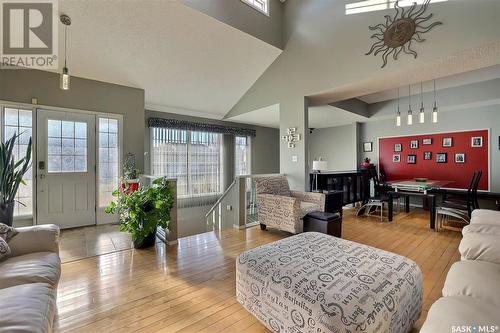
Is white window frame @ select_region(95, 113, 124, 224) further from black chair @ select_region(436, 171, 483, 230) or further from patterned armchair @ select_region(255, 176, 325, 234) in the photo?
black chair @ select_region(436, 171, 483, 230)

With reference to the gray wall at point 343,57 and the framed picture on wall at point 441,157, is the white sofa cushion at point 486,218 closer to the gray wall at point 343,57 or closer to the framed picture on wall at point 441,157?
the gray wall at point 343,57

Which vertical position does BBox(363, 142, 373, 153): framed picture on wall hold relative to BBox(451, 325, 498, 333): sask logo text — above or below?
above

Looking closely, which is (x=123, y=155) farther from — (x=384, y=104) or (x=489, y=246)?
(x=384, y=104)

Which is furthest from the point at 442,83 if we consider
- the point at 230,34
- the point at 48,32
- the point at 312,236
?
the point at 48,32

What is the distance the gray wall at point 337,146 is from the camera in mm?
6867

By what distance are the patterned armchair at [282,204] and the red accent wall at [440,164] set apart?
3.79m

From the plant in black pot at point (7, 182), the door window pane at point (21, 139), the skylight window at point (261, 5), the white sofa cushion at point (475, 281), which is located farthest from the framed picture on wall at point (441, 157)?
the door window pane at point (21, 139)

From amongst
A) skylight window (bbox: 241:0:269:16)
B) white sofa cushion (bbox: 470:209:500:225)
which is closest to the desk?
white sofa cushion (bbox: 470:209:500:225)

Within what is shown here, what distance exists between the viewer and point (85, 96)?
416 cm

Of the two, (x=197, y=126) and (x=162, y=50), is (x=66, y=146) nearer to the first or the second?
(x=162, y=50)

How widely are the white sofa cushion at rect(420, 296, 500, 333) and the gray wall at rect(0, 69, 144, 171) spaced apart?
485 cm

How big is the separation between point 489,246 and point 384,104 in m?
5.22

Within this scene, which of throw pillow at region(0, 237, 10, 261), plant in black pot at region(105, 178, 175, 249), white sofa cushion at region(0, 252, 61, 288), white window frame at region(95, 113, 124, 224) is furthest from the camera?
white window frame at region(95, 113, 124, 224)

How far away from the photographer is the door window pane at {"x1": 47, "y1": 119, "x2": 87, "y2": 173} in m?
3.90
